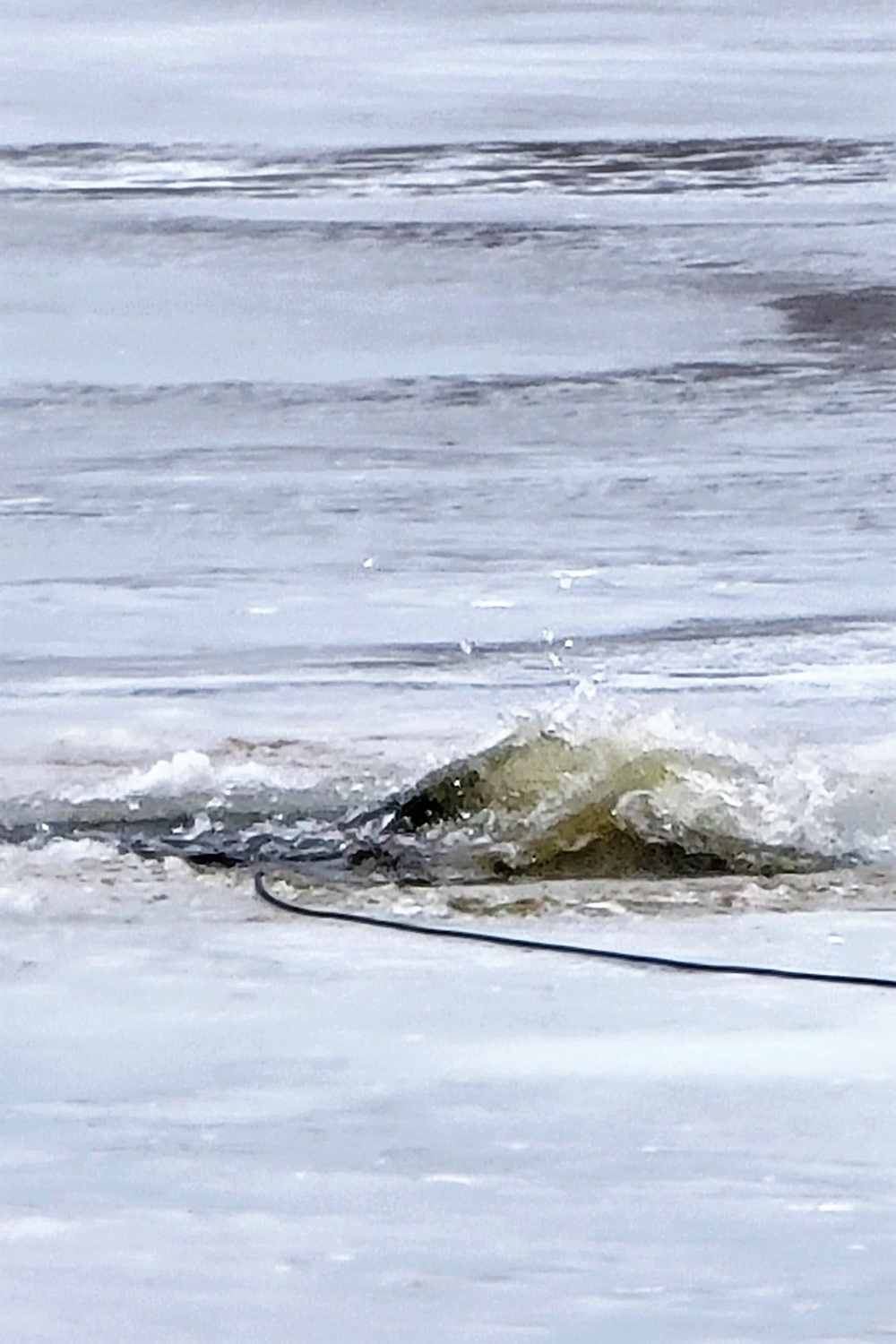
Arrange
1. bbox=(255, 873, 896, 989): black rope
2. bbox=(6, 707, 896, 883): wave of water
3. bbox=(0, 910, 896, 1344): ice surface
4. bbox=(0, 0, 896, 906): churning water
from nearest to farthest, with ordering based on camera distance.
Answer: bbox=(0, 910, 896, 1344): ice surface → bbox=(255, 873, 896, 989): black rope → bbox=(6, 707, 896, 883): wave of water → bbox=(0, 0, 896, 906): churning water

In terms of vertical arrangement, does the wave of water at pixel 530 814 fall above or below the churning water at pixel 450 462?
below

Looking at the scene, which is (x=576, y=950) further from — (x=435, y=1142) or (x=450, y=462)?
(x=450, y=462)

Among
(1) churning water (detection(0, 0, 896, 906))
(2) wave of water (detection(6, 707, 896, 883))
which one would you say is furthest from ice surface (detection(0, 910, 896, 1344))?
(1) churning water (detection(0, 0, 896, 906))

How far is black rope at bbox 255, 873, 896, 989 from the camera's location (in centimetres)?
465

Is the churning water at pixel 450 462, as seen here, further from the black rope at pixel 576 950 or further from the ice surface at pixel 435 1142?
the ice surface at pixel 435 1142

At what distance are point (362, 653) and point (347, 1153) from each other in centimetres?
299

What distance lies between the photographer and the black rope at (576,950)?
4648 mm

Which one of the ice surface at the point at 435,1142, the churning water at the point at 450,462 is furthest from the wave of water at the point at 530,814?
the ice surface at the point at 435,1142

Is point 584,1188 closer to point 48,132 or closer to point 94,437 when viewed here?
point 94,437

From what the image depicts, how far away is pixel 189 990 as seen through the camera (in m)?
4.60

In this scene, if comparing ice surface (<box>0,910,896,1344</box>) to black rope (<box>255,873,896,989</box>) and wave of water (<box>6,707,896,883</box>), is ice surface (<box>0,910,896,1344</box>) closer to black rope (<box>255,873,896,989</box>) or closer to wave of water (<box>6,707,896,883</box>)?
black rope (<box>255,873,896,989</box>)

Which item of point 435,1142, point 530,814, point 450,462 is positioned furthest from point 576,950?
point 450,462

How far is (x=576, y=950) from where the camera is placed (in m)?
4.84

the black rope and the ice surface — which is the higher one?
the ice surface
